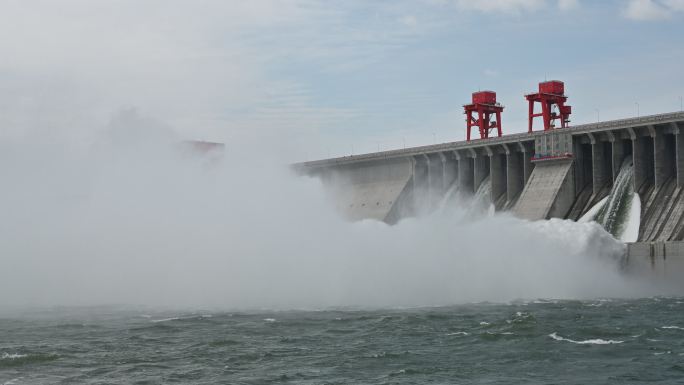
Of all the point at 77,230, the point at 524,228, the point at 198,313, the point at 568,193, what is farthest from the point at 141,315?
the point at 568,193

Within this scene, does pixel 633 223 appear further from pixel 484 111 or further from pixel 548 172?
pixel 484 111

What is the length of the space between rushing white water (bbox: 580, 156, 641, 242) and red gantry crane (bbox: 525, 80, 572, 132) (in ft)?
46.5

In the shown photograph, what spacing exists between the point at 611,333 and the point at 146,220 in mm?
30930

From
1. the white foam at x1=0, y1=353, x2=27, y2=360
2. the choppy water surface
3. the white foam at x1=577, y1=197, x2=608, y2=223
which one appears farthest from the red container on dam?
the white foam at x1=0, y1=353, x2=27, y2=360

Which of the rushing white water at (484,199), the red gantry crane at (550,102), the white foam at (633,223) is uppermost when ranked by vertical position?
the red gantry crane at (550,102)

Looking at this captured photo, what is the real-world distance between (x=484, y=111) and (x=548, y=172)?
18.9 metres

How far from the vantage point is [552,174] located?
6494 cm

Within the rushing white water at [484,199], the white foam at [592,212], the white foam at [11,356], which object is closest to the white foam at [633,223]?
the white foam at [592,212]

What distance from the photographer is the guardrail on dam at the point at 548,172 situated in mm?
58406

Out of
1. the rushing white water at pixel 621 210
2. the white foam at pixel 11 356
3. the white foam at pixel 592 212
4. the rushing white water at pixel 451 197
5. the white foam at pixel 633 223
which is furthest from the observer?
the rushing white water at pixel 451 197

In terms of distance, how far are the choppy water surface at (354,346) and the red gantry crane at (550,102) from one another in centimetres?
3655

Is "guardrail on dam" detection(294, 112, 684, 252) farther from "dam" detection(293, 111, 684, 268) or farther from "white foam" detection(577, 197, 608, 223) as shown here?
"white foam" detection(577, 197, 608, 223)

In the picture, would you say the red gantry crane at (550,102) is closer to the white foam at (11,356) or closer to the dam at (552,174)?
the dam at (552,174)

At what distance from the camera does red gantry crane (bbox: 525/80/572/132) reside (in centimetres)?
7581
